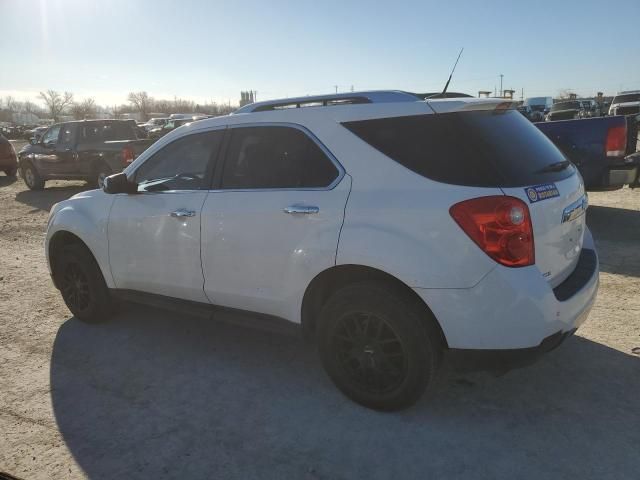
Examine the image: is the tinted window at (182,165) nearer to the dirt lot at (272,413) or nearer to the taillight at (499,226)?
the dirt lot at (272,413)

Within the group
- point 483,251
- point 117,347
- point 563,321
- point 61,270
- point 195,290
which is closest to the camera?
point 483,251

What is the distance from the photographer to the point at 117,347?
420 centimetres

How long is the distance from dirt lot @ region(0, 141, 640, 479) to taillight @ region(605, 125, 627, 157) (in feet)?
11.7

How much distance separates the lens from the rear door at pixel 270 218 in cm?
303

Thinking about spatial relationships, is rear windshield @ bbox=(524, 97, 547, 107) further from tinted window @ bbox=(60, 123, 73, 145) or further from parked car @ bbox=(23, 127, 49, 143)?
tinted window @ bbox=(60, 123, 73, 145)

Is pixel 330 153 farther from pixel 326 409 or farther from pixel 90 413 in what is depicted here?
pixel 90 413

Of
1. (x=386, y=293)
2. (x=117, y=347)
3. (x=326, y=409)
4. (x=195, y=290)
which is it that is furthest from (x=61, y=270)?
(x=386, y=293)

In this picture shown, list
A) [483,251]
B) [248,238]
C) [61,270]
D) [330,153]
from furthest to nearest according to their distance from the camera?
[61,270] < [248,238] < [330,153] < [483,251]

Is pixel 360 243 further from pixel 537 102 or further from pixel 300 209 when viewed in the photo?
pixel 537 102

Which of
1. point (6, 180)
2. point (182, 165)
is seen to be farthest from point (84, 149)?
point (182, 165)

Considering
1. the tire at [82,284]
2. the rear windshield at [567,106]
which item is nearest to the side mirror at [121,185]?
the tire at [82,284]

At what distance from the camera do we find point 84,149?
1302 centimetres

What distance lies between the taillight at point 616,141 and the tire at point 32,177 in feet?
45.2

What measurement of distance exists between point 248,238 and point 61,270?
7.92 feet
